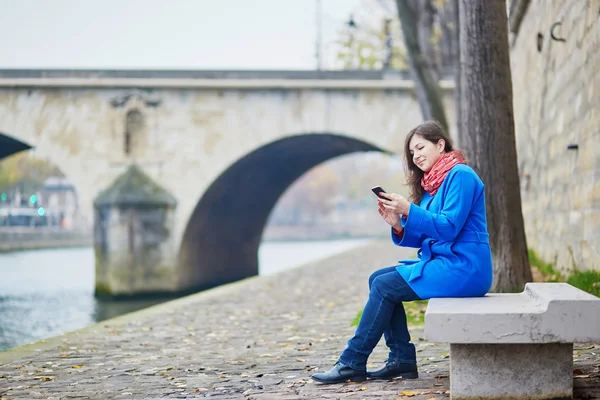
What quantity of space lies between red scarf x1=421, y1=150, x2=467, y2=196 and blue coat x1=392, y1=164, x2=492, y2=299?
0.05m

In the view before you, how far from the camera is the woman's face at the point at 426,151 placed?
4.25 m

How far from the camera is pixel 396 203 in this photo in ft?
13.0

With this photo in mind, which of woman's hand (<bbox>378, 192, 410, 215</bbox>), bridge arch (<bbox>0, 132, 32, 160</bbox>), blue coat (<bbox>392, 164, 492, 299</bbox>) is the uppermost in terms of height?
bridge arch (<bbox>0, 132, 32, 160</bbox>)

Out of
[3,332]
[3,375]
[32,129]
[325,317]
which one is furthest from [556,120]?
[32,129]

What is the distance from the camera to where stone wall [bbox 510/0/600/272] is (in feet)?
21.5

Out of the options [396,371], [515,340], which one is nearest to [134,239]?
[396,371]

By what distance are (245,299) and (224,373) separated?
6.29m

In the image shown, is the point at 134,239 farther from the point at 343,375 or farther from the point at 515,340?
the point at 515,340

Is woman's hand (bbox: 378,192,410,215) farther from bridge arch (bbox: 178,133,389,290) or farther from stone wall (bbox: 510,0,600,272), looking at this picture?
bridge arch (bbox: 178,133,389,290)

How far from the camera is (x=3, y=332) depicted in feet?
40.4

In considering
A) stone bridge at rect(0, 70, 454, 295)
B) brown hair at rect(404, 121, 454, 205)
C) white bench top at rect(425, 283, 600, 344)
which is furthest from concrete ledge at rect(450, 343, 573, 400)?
stone bridge at rect(0, 70, 454, 295)

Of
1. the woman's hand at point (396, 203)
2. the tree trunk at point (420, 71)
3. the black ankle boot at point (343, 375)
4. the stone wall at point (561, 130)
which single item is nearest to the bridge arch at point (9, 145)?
the tree trunk at point (420, 71)

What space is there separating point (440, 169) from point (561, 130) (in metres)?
4.56

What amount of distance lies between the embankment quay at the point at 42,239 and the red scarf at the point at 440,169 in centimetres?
3932
